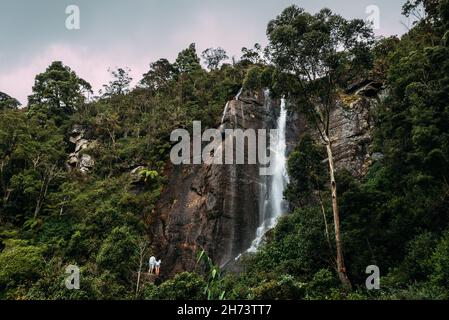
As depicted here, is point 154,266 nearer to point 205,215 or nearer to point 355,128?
point 205,215

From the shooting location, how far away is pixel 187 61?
45.8m

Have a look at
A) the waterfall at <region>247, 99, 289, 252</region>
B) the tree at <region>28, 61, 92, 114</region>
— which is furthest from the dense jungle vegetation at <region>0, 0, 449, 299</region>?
the tree at <region>28, 61, 92, 114</region>

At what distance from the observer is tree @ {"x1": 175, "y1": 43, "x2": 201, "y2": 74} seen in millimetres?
44625

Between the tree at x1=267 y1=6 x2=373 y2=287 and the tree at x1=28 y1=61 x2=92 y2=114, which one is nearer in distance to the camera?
the tree at x1=267 y1=6 x2=373 y2=287

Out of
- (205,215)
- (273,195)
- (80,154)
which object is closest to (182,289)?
(205,215)

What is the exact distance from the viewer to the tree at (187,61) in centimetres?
4462

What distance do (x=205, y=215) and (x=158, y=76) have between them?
24.0 m

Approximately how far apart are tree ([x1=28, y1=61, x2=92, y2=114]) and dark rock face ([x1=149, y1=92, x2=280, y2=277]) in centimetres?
1889

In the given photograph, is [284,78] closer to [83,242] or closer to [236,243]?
[236,243]

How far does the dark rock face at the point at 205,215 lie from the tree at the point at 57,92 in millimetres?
18887

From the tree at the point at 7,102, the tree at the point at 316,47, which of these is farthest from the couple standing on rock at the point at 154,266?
the tree at the point at 7,102

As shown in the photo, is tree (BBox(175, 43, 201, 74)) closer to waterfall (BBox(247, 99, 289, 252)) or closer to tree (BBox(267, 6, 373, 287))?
waterfall (BBox(247, 99, 289, 252))

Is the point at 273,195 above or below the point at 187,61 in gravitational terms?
below

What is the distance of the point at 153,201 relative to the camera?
2442cm
